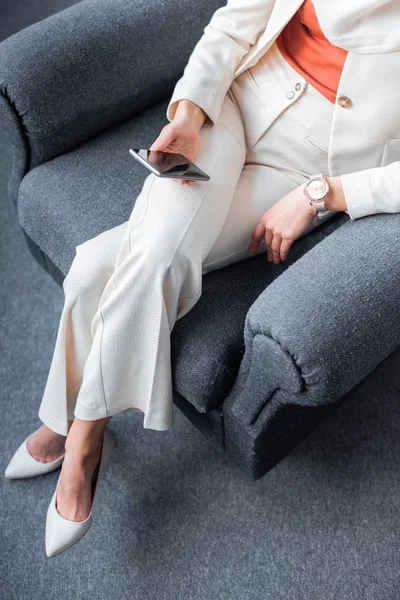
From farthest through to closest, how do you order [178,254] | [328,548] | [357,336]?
1. [328,548]
2. [178,254]
3. [357,336]

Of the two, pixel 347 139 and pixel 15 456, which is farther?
pixel 15 456

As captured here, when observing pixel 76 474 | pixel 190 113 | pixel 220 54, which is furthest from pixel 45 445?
pixel 220 54

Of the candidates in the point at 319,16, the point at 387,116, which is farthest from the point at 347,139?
the point at 319,16

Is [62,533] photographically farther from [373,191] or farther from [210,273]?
[373,191]

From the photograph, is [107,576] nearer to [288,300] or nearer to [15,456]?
[15,456]

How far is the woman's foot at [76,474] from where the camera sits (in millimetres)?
1187

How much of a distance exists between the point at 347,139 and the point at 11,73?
2.25 ft

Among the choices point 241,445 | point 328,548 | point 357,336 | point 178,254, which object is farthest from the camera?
point 328,548

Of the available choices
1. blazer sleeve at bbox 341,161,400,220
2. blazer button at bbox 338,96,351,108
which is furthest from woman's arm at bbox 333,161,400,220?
blazer button at bbox 338,96,351,108

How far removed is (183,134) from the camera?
3.86ft

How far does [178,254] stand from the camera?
107 cm

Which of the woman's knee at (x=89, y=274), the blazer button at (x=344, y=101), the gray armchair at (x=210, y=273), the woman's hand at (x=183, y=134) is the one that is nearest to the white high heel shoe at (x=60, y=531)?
the gray armchair at (x=210, y=273)

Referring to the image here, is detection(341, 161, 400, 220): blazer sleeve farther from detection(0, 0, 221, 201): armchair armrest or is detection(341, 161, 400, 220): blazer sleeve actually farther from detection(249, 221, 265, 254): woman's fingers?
detection(0, 0, 221, 201): armchair armrest

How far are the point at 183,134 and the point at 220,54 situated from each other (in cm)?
18
